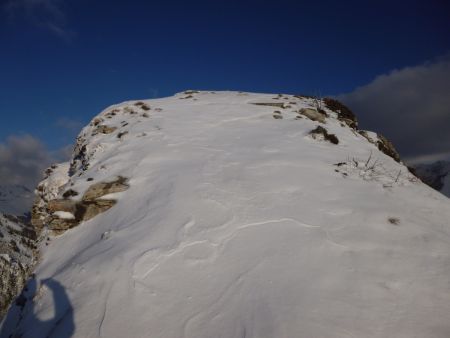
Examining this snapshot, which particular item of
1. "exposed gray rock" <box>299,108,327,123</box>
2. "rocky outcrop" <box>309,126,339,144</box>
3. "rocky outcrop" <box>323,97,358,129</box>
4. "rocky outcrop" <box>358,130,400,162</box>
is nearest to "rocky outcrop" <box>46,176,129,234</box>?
"rocky outcrop" <box>309,126,339,144</box>

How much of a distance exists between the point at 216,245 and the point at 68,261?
3.73 metres

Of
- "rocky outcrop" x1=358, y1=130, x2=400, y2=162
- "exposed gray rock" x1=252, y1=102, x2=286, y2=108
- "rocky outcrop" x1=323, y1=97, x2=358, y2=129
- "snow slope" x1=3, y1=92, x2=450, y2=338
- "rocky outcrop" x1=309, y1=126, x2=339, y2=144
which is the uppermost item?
"rocky outcrop" x1=323, y1=97, x2=358, y2=129

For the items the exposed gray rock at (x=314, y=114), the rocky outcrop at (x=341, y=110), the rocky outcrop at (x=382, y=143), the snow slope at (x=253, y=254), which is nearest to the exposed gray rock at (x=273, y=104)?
the exposed gray rock at (x=314, y=114)

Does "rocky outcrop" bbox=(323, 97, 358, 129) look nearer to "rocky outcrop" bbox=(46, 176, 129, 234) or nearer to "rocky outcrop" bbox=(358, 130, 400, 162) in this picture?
"rocky outcrop" bbox=(358, 130, 400, 162)

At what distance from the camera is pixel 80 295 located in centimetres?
548

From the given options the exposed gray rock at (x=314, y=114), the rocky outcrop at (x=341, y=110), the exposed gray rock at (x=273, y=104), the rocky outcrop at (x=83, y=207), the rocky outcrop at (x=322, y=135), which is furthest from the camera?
the rocky outcrop at (x=341, y=110)

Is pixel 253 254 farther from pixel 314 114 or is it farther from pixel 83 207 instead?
pixel 314 114

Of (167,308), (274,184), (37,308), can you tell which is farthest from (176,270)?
(274,184)

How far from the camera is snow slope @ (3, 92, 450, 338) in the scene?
14.6 ft

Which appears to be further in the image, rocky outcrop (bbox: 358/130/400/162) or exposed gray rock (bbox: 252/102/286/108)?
Result: exposed gray rock (bbox: 252/102/286/108)

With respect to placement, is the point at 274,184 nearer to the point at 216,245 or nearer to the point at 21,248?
the point at 216,245

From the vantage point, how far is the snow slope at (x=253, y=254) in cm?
444

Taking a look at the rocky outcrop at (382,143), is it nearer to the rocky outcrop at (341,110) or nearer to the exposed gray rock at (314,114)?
the rocky outcrop at (341,110)

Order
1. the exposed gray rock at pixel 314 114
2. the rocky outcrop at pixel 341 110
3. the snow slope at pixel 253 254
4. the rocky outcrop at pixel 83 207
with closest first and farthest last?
1. the snow slope at pixel 253 254
2. the rocky outcrop at pixel 83 207
3. the exposed gray rock at pixel 314 114
4. the rocky outcrop at pixel 341 110
